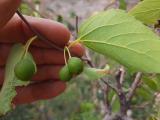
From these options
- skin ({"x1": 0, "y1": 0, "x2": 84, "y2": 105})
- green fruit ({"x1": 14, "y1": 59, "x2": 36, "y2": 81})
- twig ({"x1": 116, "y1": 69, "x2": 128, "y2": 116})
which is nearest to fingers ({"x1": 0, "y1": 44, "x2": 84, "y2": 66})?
skin ({"x1": 0, "y1": 0, "x2": 84, "y2": 105})

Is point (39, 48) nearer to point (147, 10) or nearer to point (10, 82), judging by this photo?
point (10, 82)

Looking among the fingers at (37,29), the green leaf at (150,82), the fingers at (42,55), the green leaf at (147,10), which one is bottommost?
the green leaf at (150,82)

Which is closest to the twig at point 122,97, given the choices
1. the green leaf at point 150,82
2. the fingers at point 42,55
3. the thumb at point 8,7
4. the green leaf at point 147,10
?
the green leaf at point 150,82

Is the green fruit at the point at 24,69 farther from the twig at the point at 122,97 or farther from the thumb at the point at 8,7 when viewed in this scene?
the twig at the point at 122,97

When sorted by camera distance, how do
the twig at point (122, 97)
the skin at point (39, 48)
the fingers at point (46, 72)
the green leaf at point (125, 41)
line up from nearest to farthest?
the green leaf at point (125, 41) → the skin at point (39, 48) → the twig at point (122, 97) → the fingers at point (46, 72)


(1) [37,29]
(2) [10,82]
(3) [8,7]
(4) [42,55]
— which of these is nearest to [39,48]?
(4) [42,55]

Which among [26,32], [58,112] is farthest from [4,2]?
[58,112]
